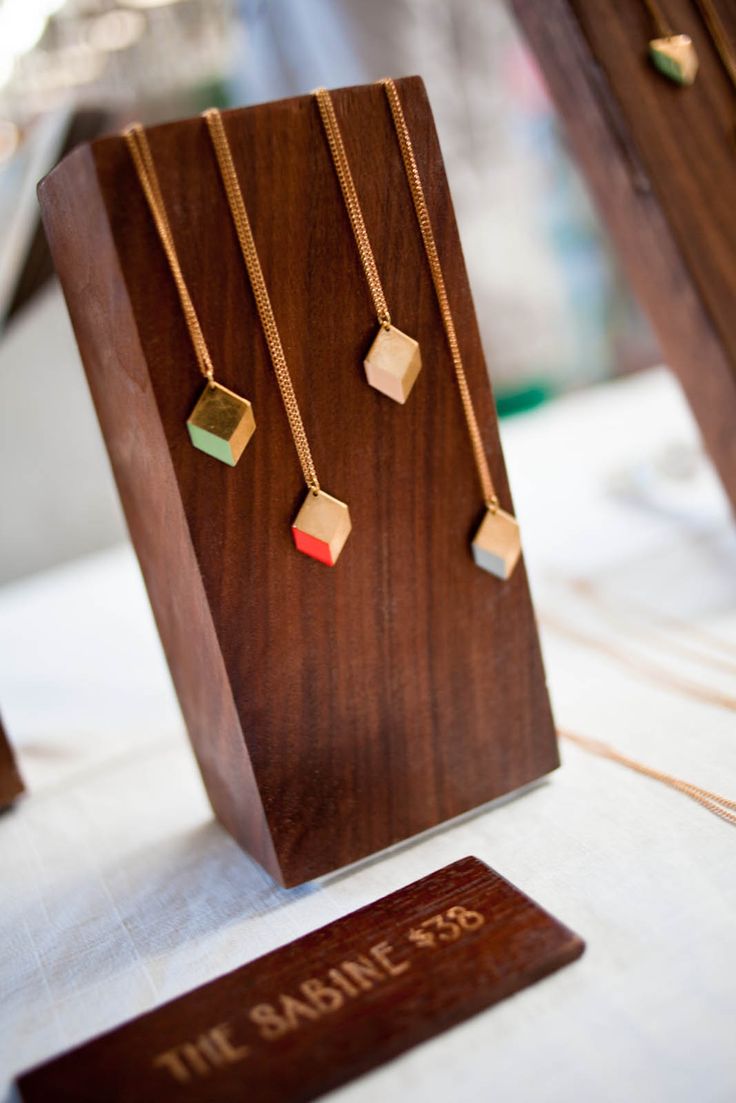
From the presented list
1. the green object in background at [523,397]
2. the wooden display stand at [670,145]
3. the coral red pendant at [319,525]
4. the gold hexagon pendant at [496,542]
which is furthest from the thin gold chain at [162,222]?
the green object in background at [523,397]

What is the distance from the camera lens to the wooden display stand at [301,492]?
651 mm

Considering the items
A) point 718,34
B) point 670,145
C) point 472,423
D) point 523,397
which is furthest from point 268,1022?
point 523,397

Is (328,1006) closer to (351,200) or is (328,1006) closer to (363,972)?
(363,972)

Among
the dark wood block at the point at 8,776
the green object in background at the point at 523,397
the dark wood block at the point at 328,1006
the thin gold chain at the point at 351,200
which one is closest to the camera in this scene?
the dark wood block at the point at 328,1006

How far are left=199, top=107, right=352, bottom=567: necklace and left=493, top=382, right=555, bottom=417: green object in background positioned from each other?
6.45ft

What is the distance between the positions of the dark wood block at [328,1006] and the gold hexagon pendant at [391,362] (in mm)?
325

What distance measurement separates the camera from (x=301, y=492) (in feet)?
2.30

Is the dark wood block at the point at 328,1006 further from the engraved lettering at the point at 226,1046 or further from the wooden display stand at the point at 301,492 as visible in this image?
the wooden display stand at the point at 301,492

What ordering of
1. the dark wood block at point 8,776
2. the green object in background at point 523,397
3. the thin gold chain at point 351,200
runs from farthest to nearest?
1. the green object in background at point 523,397
2. the dark wood block at point 8,776
3. the thin gold chain at point 351,200

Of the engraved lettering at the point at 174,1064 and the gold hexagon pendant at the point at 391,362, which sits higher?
the gold hexagon pendant at the point at 391,362

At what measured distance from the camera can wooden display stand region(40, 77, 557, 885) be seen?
2.14ft

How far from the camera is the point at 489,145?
242 centimetres

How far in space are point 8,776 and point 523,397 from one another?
1908 millimetres

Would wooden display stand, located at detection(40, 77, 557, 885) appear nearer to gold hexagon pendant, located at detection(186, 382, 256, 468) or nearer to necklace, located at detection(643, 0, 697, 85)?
gold hexagon pendant, located at detection(186, 382, 256, 468)
